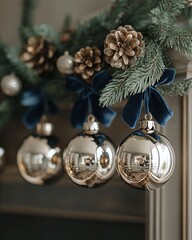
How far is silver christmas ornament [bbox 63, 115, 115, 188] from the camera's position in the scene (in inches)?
30.8

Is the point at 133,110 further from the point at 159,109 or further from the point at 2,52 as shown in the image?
the point at 2,52

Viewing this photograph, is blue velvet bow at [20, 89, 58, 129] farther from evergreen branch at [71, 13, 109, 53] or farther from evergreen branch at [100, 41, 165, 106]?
evergreen branch at [100, 41, 165, 106]

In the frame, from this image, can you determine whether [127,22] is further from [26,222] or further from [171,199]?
[26,222]

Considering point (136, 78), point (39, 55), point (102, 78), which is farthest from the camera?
point (39, 55)

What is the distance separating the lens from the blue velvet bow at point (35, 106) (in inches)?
37.6

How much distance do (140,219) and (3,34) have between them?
2.34 feet

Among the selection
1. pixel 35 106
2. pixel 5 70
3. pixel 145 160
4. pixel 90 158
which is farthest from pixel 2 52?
pixel 145 160

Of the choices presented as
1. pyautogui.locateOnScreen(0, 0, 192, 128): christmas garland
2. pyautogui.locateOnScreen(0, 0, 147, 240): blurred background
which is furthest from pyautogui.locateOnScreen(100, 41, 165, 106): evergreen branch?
pyautogui.locateOnScreen(0, 0, 147, 240): blurred background

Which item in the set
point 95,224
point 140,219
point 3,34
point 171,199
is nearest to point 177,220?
point 171,199

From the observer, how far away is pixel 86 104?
86cm

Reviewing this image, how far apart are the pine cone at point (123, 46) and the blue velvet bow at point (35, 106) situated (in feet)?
0.94

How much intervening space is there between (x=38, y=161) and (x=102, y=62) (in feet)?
0.82

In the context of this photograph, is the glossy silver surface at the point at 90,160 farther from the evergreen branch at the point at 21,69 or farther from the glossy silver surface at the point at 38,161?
the evergreen branch at the point at 21,69

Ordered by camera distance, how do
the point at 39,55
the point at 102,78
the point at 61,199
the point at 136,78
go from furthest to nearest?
1. the point at 61,199
2. the point at 39,55
3. the point at 102,78
4. the point at 136,78
